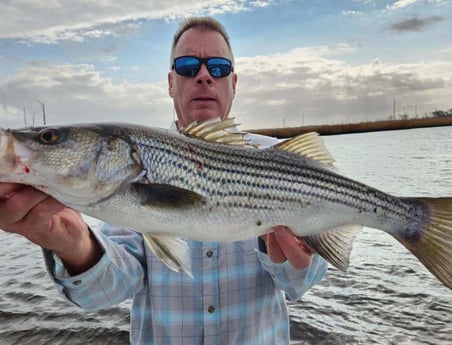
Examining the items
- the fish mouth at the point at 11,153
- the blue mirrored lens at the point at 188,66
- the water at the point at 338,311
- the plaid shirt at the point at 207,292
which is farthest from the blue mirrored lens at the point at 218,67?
the water at the point at 338,311

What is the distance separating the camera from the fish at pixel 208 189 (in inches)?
107

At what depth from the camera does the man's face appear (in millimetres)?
4586

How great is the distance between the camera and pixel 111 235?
393 centimetres

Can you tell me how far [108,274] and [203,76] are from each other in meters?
2.28

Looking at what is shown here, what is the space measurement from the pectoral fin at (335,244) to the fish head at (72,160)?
1.35m

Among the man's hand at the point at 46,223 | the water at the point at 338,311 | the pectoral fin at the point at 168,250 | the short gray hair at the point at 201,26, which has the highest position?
the short gray hair at the point at 201,26

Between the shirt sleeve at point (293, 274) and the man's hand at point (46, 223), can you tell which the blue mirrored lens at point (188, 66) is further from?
the man's hand at point (46, 223)

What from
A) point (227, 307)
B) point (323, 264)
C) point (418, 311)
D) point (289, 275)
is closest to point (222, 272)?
point (227, 307)

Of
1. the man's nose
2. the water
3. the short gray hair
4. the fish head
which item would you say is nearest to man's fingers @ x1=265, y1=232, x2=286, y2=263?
the fish head

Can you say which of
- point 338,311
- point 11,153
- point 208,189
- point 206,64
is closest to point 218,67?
point 206,64

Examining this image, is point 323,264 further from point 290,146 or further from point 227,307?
point 290,146

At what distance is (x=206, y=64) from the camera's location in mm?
4656

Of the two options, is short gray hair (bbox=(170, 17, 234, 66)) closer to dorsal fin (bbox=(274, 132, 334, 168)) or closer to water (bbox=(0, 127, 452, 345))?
dorsal fin (bbox=(274, 132, 334, 168))

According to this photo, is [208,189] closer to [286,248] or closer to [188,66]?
[286,248]
